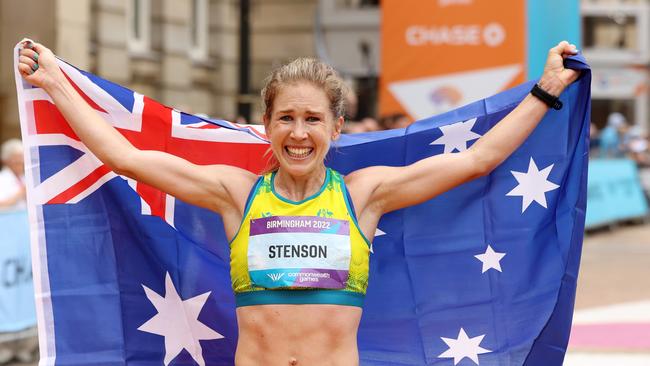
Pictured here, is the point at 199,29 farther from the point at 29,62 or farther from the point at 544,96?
the point at 544,96

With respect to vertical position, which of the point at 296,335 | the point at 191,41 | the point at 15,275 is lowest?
the point at 15,275

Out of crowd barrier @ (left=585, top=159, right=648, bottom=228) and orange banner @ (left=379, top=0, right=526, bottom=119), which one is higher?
orange banner @ (left=379, top=0, right=526, bottom=119)

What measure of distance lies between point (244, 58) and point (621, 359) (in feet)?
19.8

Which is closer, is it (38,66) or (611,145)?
(38,66)

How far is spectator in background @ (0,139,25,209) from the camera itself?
11.0 metres

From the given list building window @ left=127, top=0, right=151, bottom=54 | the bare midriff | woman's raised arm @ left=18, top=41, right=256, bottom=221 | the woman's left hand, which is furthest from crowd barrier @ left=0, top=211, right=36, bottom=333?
building window @ left=127, top=0, right=151, bottom=54

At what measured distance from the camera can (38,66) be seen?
509cm

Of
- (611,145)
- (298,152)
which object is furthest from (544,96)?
(611,145)

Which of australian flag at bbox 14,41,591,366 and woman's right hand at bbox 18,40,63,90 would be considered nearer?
woman's right hand at bbox 18,40,63,90

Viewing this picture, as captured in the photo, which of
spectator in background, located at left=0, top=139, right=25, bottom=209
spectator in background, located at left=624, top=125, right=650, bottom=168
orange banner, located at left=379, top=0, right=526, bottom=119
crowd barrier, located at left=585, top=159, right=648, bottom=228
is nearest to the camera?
spectator in background, located at left=0, top=139, right=25, bottom=209

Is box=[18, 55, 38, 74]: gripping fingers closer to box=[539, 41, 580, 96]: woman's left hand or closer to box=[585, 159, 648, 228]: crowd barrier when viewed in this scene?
box=[539, 41, 580, 96]: woman's left hand

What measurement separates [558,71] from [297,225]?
1384 millimetres

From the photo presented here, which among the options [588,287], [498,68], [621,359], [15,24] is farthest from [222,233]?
[15,24]

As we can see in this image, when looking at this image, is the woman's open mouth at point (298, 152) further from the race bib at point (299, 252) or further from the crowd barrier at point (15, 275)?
the crowd barrier at point (15, 275)
